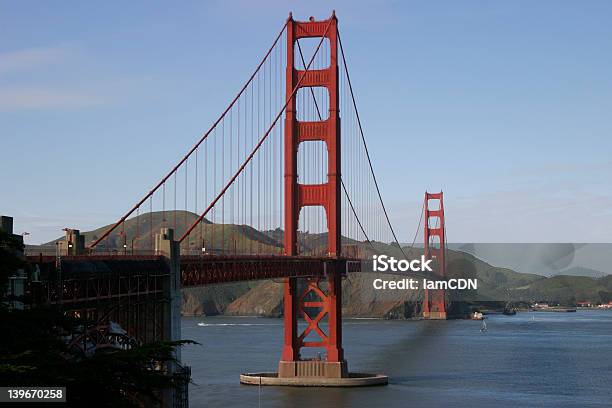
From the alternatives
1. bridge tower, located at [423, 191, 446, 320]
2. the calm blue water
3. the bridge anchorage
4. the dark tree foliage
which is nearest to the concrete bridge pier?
the calm blue water

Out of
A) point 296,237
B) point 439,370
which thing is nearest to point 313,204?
point 296,237

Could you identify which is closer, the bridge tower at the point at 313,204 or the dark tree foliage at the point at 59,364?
the dark tree foliage at the point at 59,364

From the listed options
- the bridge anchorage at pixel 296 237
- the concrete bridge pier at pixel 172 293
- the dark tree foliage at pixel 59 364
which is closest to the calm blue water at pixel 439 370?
the bridge anchorage at pixel 296 237

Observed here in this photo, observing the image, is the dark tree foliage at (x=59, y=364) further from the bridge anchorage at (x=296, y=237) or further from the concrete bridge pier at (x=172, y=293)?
the bridge anchorage at (x=296, y=237)

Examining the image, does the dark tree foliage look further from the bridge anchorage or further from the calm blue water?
the bridge anchorage

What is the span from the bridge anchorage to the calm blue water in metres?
1.38

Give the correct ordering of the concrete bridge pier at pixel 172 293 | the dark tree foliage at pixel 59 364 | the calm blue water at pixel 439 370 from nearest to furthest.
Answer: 1. the dark tree foliage at pixel 59 364
2. the concrete bridge pier at pixel 172 293
3. the calm blue water at pixel 439 370

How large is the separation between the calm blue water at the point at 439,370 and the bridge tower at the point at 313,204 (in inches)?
82.9

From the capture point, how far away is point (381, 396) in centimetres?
4884

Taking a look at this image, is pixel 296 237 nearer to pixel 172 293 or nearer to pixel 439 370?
pixel 439 370

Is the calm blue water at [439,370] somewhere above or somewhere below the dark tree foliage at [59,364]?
below

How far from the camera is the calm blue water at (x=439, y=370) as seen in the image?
47.9 meters

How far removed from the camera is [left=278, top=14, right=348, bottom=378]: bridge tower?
52.0 meters

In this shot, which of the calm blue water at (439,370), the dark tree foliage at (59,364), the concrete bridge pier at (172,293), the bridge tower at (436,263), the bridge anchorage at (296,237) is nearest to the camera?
the dark tree foliage at (59,364)
